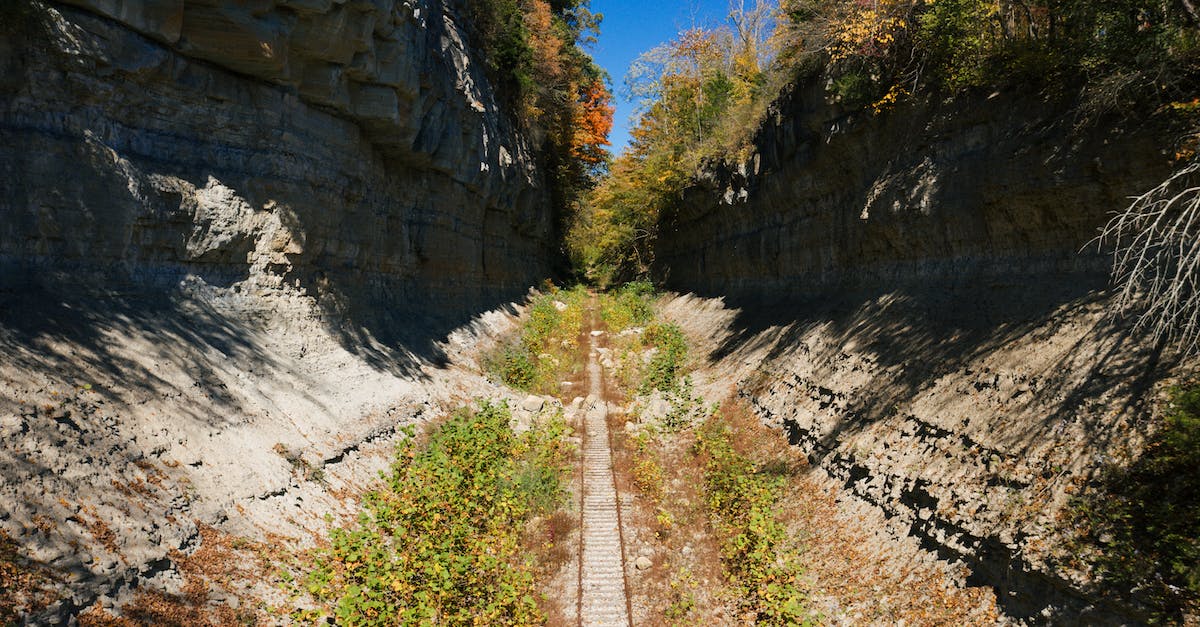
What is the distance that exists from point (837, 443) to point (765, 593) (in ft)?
12.5

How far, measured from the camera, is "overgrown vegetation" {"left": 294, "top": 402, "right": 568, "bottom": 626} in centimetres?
730

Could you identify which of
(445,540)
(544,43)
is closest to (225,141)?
(445,540)

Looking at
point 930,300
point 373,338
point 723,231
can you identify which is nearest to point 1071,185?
point 930,300

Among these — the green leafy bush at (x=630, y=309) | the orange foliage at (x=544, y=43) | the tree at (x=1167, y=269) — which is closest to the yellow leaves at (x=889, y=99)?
the tree at (x=1167, y=269)

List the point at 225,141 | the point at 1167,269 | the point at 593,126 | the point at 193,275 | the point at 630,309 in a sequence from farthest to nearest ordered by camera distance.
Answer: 1. the point at 593,126
2. the point at 630,309
3. the point at 225,141
4. the point at 193,275
5. the point at 1167,269

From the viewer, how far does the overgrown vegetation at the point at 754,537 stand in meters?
8.34

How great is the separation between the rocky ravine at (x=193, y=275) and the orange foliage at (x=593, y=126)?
27.4m

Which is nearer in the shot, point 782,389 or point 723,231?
point 782,389

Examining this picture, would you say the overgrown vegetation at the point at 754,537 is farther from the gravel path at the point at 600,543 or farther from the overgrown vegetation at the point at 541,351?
the overgrown vegetation at the point at 541,351

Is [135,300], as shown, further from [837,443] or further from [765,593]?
[837,443]

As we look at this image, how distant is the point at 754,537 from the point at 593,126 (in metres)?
40.4

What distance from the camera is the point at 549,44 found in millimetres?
31672

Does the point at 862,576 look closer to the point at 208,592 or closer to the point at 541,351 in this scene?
the point at 208,592

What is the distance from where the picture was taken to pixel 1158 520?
559cm
